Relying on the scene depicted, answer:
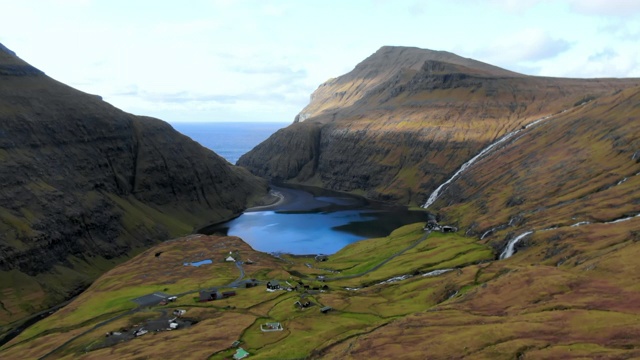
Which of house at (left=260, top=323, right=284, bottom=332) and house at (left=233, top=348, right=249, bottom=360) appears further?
house at (left=260, top=323, right=284, bottom=332)

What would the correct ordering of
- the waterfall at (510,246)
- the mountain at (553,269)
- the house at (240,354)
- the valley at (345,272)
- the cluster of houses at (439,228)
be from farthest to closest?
the cluster of houses at (439,228) → the waterfall at (510,246) → the house at (240,354) → the valley at (345,272) → the mountain at (553,269)

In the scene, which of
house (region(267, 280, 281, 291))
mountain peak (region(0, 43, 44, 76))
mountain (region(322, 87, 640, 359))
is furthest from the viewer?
mountain peak (region(0, 43, 44, 76))

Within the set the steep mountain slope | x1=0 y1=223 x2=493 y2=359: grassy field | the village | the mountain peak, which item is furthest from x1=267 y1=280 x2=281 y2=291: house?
the mountain peak

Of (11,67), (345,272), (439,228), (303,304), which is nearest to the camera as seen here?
(303,304)

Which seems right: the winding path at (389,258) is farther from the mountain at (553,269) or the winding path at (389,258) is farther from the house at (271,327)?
the house at (271,327)

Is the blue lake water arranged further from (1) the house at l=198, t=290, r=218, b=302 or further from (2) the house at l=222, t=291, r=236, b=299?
(1) the house at l=198, t=290, r=218, b=302

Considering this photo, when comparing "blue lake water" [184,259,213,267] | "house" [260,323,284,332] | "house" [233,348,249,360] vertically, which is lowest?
"blue lake water" [184,259,213,267]

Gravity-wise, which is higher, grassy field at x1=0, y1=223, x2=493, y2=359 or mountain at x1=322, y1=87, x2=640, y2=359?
mountain at x1=322, y1=87, x2=640, y2=359

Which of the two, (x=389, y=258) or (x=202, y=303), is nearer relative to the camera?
(x=202, y=303)

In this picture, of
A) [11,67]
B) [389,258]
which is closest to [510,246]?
[389,258]

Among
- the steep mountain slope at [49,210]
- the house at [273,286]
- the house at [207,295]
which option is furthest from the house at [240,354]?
the steep mountain slope at [49,210]

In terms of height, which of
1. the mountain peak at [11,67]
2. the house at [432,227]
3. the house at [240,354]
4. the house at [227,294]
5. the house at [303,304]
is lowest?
the house at [227,294]

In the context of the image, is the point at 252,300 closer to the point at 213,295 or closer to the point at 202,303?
the point at 213,295

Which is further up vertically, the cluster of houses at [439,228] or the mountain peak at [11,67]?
the mountain peak at [11,67]
